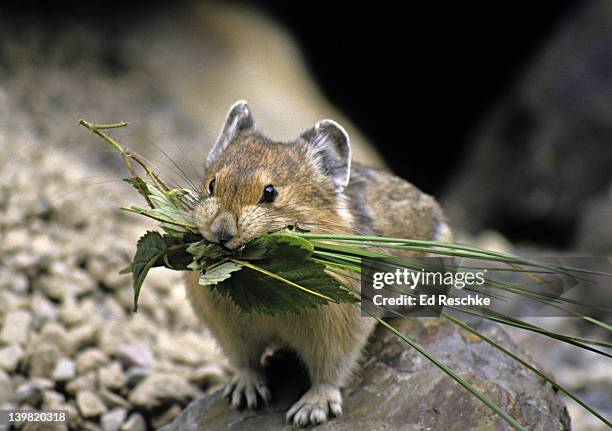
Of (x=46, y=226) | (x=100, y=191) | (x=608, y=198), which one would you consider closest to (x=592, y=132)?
(x=608, y=198)

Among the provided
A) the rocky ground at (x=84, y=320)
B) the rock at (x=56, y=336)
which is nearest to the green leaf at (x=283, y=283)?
the rocky ground at (x=84, y=320)

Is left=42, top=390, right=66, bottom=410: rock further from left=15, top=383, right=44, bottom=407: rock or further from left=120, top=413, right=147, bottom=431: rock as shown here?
left=120, top=413, right=147, bottom=431: rock

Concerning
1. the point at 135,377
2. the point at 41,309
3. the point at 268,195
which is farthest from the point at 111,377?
the point at 268,195

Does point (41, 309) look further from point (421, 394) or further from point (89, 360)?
point (421, 394)

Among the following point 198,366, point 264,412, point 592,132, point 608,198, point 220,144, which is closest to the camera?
point 264,412

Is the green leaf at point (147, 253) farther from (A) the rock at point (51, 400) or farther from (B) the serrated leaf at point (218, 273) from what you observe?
(A) the rock at point (51, 400)

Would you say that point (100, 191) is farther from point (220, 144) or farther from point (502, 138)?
point (502, 138)
